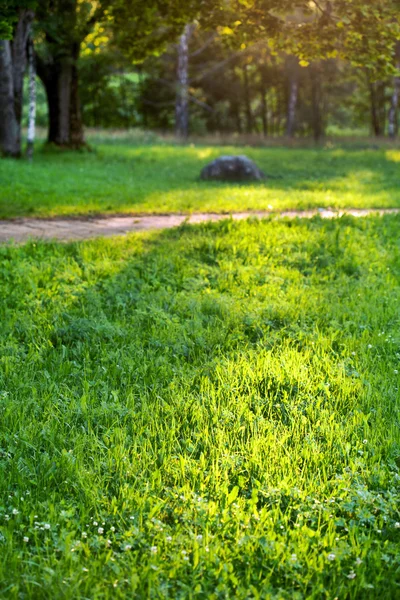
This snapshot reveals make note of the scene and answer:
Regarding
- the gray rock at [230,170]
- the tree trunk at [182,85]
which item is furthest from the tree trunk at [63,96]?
the tree trunk at [182,85]

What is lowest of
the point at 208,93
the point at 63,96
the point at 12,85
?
the point at 12,85

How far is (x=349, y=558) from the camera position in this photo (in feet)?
8.67

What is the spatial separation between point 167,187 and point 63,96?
11159 millimetres

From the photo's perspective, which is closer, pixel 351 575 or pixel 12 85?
pixel 351 575

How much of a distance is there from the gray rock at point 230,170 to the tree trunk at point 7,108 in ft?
20.9

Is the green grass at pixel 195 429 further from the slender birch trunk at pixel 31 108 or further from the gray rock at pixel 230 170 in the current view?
the slender birch trunk at pixel 31 108

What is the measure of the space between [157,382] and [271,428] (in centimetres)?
92

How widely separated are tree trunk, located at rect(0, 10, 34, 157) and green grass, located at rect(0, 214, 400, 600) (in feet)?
42.6

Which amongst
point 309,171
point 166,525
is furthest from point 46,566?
point 309,171

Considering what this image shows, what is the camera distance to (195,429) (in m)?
3.66

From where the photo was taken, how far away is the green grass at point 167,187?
10.5m

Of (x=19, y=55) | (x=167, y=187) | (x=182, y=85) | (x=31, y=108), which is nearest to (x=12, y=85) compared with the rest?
(x=19, y=55)

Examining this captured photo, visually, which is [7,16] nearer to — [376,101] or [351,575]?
[351,575]

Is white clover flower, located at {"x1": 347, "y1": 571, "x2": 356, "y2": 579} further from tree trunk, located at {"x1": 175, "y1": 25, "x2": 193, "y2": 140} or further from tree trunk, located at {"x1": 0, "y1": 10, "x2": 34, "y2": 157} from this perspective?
tree trunk, located at {"x1": 175, "y1": 25, "x2": 193, "y2": 140}
